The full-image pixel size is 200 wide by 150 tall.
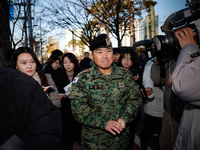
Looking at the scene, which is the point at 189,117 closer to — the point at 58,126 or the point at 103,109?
the point at 103,109

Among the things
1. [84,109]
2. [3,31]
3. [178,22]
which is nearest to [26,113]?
[84,109]

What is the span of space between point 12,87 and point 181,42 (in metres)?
1.40

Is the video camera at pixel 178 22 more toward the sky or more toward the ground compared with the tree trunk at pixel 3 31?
more toward the ground

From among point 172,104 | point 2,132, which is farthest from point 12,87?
point 172,104

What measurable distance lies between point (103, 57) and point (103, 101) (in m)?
0.55

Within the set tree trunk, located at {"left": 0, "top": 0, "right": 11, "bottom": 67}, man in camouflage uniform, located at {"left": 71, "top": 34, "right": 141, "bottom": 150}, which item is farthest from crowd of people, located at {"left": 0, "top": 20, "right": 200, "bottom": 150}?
tree trunk, located at {"left": 0, "top": 0, "right": 11, "bottom": 67}

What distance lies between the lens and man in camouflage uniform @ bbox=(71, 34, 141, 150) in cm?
154

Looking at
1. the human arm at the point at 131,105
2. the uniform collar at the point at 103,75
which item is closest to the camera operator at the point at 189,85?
the human arm at the point at 131,105

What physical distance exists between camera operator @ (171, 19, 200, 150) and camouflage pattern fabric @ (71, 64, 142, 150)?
563 mm

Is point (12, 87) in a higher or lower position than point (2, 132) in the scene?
higher

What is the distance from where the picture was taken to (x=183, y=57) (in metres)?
1.15

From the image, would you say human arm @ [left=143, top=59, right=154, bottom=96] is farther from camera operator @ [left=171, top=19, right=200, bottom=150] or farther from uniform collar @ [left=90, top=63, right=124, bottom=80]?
camera operator @ [left=171, top=19, right=200, bottom=150]

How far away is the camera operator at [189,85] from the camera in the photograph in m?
1.02

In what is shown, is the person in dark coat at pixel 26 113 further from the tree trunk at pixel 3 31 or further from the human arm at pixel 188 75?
the tree trunk at pixel 3 31
